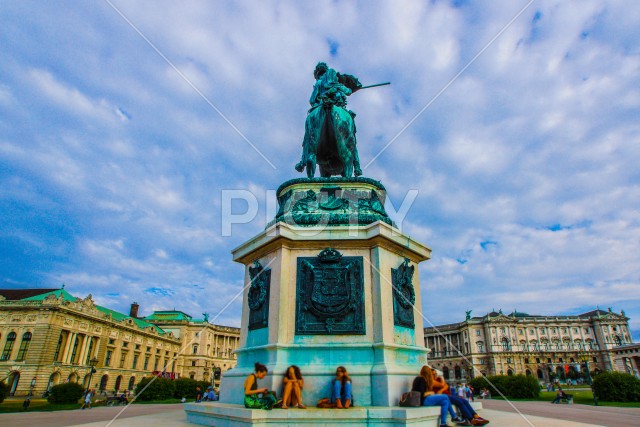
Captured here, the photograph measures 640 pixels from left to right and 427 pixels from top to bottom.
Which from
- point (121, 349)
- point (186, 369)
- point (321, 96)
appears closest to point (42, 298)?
point (121, 349)

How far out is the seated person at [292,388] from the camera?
5582 mm

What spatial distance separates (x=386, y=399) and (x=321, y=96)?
7.15 meters

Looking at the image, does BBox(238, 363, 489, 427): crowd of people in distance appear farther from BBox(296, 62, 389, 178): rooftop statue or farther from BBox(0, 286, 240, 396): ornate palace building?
BBox(0, 286, 240, 396): ornate palace building

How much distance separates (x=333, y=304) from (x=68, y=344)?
5708 cm

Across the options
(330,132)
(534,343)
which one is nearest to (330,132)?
(330,132)

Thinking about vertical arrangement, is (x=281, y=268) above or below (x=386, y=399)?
above

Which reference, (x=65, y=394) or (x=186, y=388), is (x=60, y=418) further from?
(x=186, y=388)

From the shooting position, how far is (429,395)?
5.68 meters

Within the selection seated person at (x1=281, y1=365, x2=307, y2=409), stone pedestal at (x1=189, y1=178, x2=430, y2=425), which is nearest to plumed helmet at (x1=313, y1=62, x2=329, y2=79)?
stone pedestal at (x1=189, y1=178, x2=430, y2=425)

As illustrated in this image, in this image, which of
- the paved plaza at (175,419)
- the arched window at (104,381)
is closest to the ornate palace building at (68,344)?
the arched window at (104,381)

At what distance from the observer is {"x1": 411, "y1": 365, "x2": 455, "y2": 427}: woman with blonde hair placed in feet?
17.9

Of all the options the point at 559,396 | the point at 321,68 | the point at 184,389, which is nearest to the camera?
the point at 321,68

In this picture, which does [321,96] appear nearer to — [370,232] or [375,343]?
[370,232]

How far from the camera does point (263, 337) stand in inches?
270
